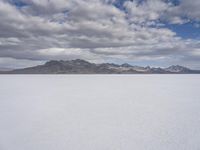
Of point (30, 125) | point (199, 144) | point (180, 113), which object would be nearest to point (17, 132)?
point (30, 125)

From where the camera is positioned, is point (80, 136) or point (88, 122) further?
point (88, 122)

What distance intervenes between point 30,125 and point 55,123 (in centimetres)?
84

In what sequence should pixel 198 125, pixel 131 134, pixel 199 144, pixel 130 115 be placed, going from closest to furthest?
pixel 199 144 < pixel 131 134 < pixel 198 125 < pixel 130 115

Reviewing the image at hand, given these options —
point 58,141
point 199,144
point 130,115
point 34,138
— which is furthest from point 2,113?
point 199,144

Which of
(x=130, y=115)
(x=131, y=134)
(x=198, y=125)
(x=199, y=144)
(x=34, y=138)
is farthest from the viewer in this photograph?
(x=130, y=115)

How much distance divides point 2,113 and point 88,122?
403 cm

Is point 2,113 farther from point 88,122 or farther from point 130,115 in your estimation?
point 130,115

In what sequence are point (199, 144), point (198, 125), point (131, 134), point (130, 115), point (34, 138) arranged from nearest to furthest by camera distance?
point (199, 144), point (34, 138), point (131, 134), point (198, 125), point (130, 115)

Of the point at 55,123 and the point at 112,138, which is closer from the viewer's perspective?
the point at 112,138

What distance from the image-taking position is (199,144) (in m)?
5.10

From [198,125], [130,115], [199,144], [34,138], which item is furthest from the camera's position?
[130,115]

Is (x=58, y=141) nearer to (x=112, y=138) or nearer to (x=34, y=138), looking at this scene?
(x=34, y=138)

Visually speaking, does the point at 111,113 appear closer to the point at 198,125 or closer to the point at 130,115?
the point at 130,115

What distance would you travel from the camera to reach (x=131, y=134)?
19.7 feet
